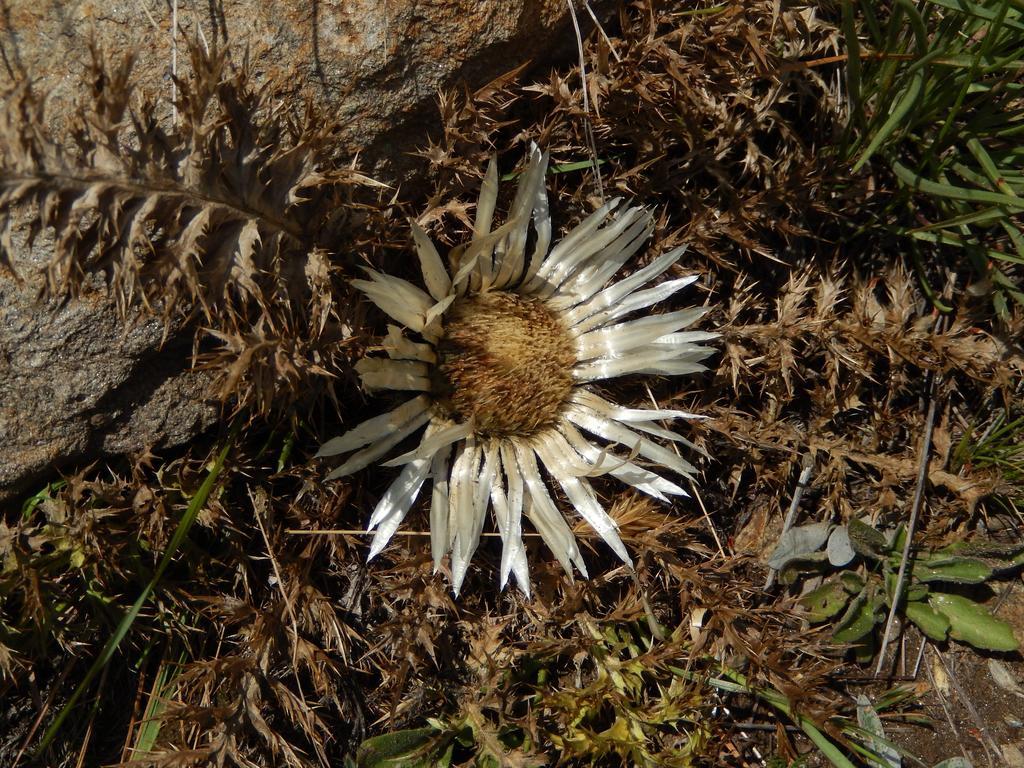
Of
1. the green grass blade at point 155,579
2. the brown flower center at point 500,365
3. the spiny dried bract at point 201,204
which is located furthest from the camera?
the brown flower center at point 500,365

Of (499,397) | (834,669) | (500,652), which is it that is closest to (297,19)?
(499,397)

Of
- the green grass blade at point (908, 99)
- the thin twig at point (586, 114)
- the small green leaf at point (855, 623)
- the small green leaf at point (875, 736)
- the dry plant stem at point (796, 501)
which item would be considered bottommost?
the small green leaf at point (875, 736)

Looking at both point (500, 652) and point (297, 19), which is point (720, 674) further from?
point (297, 19)

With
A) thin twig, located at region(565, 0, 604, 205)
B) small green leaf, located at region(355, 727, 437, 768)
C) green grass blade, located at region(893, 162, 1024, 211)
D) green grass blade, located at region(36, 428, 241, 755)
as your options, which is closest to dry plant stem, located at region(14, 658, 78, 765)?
green grass blade, located at region(36, 428, 241, 755)

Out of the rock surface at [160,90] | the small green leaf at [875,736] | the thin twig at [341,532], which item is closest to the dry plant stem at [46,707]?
the rock surface at [160,90]

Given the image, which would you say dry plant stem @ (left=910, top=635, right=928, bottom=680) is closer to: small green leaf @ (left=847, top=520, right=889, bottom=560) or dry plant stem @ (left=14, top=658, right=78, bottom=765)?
small green leaf @ (left=847, top=520, right=889, bottom=560)

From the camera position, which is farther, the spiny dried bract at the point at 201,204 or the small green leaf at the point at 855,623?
the small green leaf at the point at 855,623

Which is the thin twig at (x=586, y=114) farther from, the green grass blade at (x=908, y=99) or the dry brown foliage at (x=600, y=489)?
the green grass blade at (x=908, y=99)
